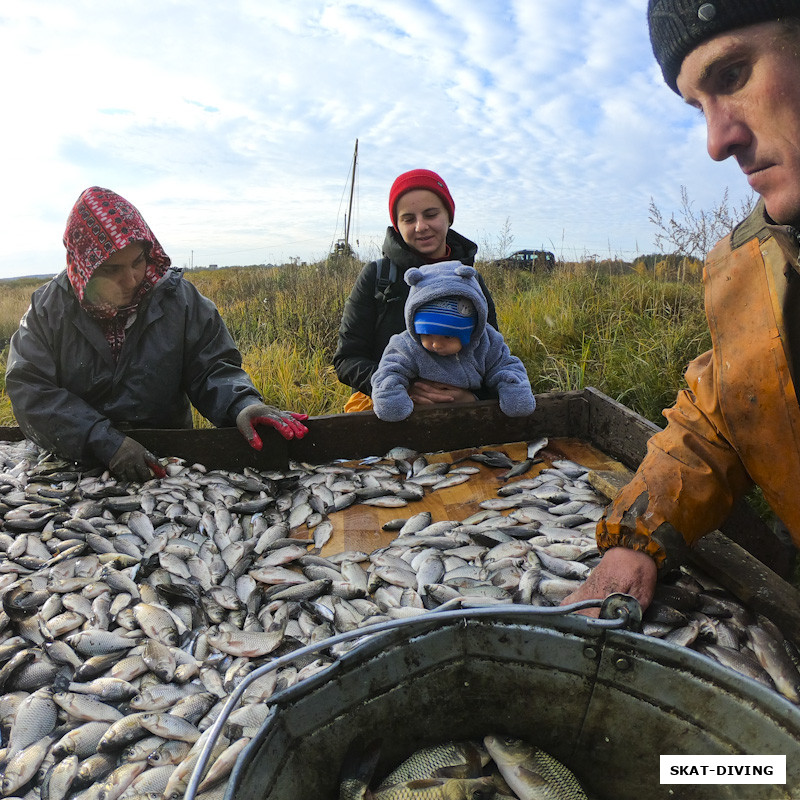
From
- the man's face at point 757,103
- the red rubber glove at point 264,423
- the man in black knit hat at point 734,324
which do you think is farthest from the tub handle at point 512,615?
the red rubber glove at point 264,423

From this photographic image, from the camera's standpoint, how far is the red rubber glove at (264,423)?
297cm

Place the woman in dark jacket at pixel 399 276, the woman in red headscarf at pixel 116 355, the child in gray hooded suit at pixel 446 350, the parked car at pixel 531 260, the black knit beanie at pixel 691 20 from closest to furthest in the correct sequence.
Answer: the black knit beanie at pixel 691 20, the woman in red headscarf at pixel 116 355, the child in gray hooded suit at pixel 446 350, the woman in dark jacket at pixel 399 276, the parked car at pixel 531 260

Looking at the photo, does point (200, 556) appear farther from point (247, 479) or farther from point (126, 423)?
point (126, 423)

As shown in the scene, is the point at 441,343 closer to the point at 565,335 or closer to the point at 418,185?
the point at 418,185

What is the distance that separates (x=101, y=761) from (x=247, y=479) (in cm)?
157

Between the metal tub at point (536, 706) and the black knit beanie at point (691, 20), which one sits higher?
the black knit beanie at point (691, 20)

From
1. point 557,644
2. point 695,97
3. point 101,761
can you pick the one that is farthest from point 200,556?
point 695,97

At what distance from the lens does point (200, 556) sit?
91.5 inches

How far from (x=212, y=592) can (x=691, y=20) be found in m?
2.24

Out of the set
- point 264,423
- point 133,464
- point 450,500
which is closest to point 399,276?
point 264,423

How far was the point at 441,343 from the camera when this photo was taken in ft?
10.5

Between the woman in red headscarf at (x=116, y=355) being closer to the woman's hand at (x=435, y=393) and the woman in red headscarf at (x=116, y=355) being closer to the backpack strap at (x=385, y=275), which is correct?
the woman's hand at (x=435, y=393)

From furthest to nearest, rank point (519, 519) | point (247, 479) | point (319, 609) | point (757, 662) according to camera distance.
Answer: point (247, 479) → point (519, 519) → point (319, 609) → point (757, 662)

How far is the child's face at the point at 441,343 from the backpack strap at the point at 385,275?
19.5 inches
